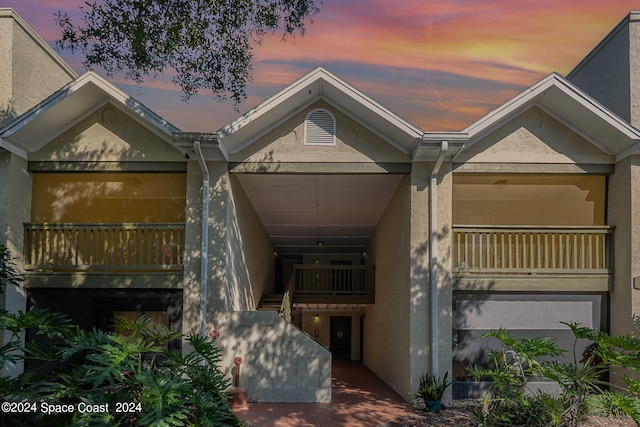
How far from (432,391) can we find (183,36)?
9.16 meters

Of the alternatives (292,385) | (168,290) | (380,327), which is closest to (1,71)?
(168,290)

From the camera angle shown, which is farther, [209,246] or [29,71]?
[29,71]

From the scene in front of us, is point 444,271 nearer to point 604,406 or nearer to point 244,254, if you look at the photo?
point 604,406

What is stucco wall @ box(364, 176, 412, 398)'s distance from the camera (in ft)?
37.4

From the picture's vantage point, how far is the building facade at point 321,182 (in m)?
10.8

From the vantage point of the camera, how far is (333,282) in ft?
54.1

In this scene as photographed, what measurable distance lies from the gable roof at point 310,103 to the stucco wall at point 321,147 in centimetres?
12

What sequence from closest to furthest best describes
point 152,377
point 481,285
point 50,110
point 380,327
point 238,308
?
point 152,377
point 50,110
point 481,285
point 238,308
point 380,327

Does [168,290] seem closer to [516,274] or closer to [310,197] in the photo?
[310,197]

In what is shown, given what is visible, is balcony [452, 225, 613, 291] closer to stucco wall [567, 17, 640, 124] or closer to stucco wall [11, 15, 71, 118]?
stucco wall [567, 17, 640, 124]

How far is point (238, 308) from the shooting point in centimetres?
1221

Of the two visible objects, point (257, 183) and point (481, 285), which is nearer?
point (481, 285)

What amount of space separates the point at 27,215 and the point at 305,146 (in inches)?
262

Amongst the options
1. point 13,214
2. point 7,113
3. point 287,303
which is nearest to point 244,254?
point 287,303
